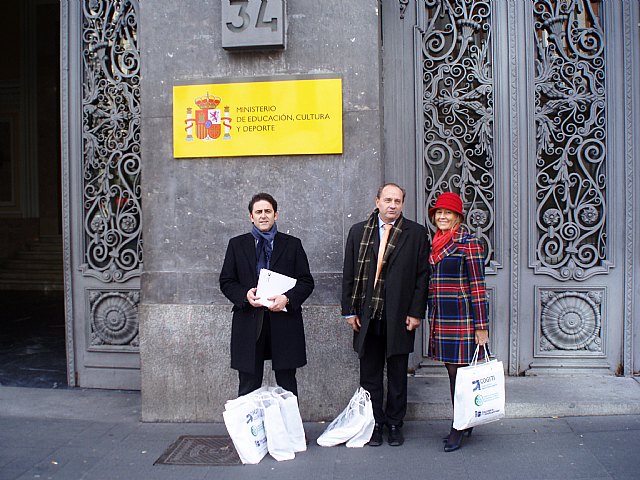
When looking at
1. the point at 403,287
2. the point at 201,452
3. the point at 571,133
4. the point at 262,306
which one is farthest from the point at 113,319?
the point at 571,133

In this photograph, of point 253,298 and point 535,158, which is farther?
point 535,158

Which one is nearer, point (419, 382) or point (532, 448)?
point (532, 448)

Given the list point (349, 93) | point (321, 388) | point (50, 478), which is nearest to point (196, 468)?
point (50, 478)

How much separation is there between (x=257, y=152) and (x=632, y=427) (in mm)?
3750

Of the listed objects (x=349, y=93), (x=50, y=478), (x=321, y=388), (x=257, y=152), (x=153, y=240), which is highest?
(x=349, y=93)

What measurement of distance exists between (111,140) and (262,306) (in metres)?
2.88

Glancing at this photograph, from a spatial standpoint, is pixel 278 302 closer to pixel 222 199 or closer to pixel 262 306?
pixel 262 306

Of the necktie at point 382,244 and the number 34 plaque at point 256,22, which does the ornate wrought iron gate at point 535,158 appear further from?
the necktie at point 382,244

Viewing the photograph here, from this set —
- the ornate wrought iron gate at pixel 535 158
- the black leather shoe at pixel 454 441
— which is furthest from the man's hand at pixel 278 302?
the ornate wrought iron gate at pixel 535 158

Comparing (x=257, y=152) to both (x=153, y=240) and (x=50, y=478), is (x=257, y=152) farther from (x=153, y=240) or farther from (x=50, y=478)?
(x=50, y=478)

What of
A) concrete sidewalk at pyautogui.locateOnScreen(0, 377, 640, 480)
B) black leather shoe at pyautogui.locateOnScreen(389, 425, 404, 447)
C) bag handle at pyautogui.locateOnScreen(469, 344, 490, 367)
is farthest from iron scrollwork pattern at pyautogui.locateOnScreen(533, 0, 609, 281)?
black leather shoe at pyautogui.locateOnScreen(389, 425, 404, 447)

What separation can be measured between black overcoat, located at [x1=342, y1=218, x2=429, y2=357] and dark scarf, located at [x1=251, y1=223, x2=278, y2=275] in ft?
2.41

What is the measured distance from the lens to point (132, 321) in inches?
250

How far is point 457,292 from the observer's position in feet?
14.8
